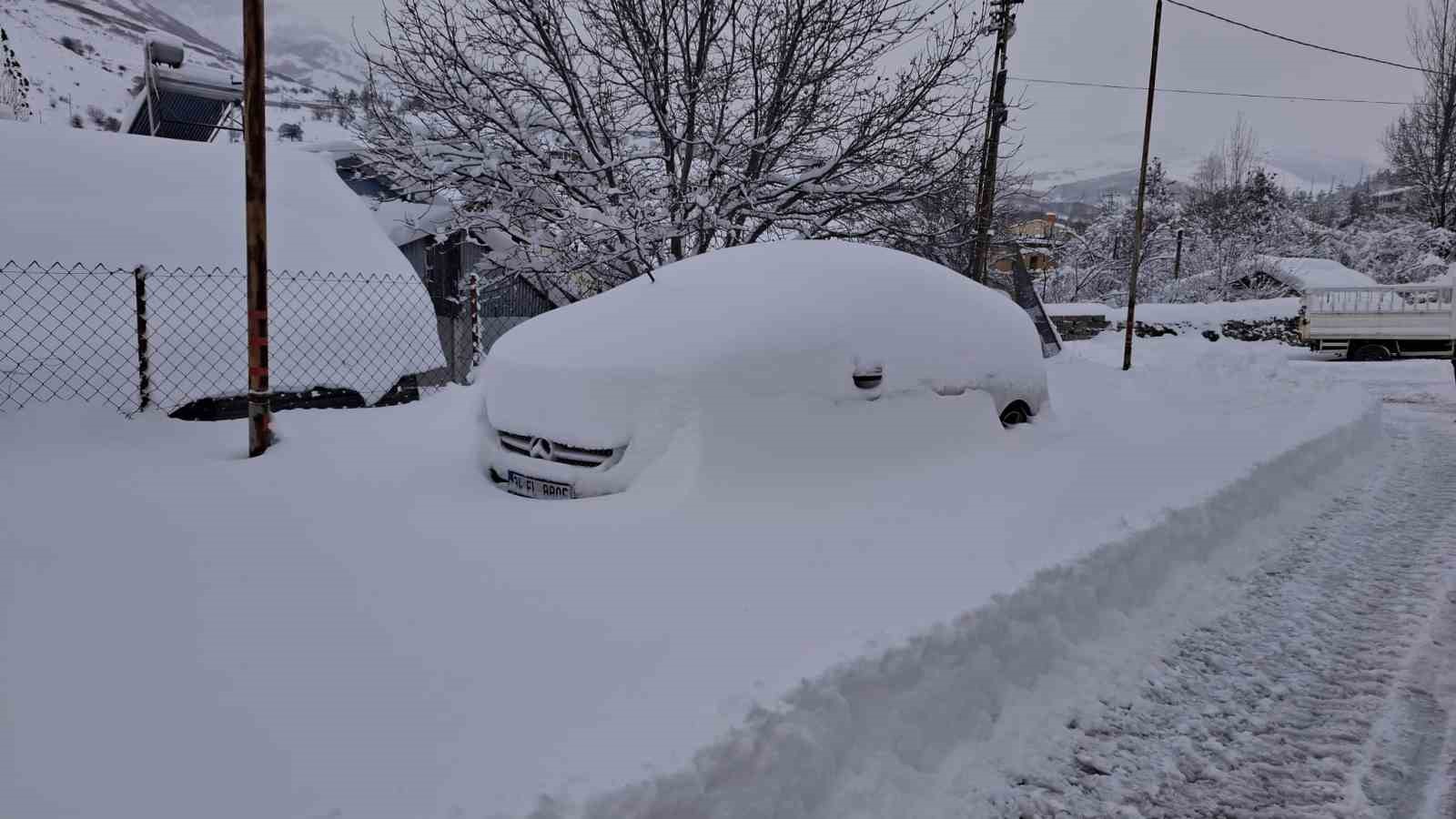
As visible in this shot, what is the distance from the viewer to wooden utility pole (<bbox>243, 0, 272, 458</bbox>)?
4.34m

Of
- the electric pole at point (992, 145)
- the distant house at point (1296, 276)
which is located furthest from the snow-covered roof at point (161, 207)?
the distant house at point (1296, 276)

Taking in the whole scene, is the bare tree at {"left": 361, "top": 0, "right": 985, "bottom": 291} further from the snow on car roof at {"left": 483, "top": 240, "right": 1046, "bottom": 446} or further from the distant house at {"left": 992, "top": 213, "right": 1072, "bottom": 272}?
the distant house at {"left": 992, "top": 213, "right": 1072, "bottom": 272}

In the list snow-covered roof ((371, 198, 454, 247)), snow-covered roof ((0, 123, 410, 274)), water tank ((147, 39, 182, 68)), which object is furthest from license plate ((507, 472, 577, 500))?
water tank ((147, 39, 182, 68))

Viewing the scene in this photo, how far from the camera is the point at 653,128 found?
9383 mm

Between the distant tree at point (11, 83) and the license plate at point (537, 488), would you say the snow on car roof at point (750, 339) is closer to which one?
the license plate at point (537, 488)

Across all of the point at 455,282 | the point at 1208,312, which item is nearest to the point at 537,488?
the point at 455,282

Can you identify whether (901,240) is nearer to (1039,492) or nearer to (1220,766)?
(1039,492)

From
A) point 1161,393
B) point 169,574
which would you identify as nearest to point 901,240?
point 1161,393

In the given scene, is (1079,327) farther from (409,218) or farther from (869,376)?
(869,376)

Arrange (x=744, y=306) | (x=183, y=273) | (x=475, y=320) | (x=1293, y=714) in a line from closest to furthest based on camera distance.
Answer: (x=1293, y=714) → (x=744, y=306) → (x=183, y=273) → (x=475, y=320)

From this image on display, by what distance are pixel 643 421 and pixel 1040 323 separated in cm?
1233

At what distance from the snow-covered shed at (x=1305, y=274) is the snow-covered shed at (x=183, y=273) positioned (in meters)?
28.8

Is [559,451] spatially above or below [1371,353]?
below

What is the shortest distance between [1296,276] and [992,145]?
872 inches
